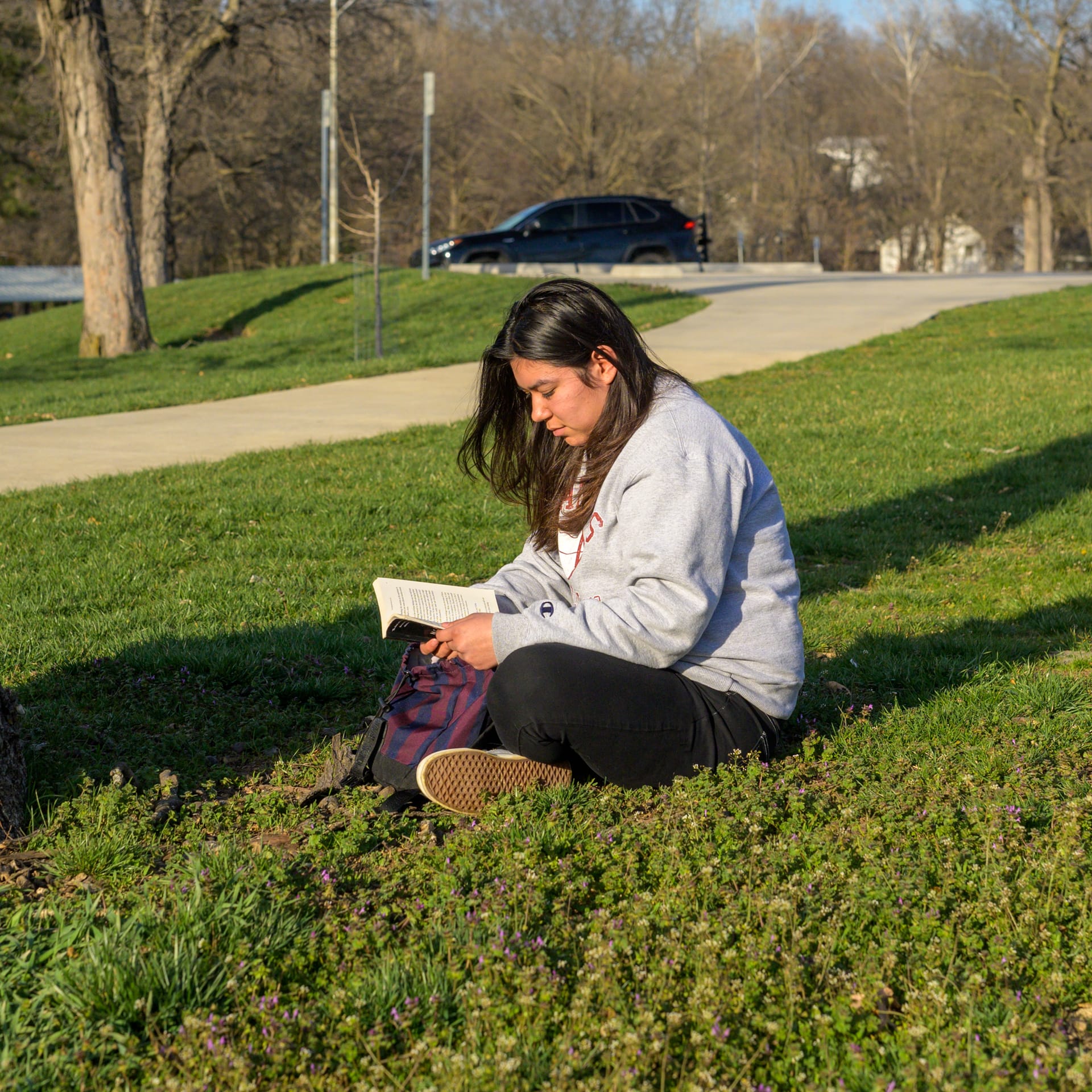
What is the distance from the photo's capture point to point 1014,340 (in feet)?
45.7

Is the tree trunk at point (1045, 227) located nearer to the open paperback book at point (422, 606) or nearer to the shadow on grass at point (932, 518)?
the shadow on grass at point (932, 518)

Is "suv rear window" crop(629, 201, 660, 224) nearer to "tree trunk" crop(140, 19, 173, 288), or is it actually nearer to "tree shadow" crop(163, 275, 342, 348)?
"tree shadow" crop(163, 275, 342, 348)

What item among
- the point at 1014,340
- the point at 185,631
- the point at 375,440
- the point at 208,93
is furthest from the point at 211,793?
the point at 208,93

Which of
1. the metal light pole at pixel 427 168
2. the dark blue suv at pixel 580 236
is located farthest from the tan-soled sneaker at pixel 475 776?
the dark blue suv at pixel 580 236

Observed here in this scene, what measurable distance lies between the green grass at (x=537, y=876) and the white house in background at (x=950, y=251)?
5473cm

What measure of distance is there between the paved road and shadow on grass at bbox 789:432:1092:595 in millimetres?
1972

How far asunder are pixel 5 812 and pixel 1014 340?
1320 centimetres

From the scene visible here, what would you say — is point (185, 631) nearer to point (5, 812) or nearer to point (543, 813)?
point (5, 812)

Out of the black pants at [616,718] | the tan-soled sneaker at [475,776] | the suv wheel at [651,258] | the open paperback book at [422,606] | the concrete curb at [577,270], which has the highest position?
the suv wheel at [651,258]

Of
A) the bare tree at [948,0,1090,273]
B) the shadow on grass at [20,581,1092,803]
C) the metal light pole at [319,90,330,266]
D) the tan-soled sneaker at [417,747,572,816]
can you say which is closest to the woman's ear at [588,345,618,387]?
the tan-soled sneaker at [417,747,572,816]

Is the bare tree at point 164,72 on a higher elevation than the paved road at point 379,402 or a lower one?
higher

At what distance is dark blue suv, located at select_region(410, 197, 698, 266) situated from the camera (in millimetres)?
24172

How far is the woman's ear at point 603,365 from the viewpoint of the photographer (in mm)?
3025

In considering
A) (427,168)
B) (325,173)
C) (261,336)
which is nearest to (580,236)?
(427,168)
